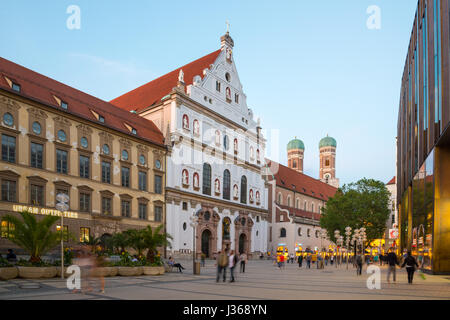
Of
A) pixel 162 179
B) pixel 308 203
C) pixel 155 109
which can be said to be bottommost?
pixel 308 203

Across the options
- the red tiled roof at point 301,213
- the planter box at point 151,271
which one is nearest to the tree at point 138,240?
the planter box at point 151,271

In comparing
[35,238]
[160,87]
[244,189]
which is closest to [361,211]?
[244,189]

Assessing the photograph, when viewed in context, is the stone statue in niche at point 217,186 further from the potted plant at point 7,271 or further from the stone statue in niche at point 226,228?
the potted plant at point 7,271

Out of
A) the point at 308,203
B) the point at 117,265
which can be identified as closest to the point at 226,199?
the point at 117,265

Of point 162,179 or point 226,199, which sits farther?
point 226,199

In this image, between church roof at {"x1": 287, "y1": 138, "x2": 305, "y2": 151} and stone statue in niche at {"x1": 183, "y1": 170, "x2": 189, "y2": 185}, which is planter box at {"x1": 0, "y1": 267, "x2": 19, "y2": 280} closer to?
stone statue in niche at {"x1": 183, "y1": 170, "x2": 189, "y2": 185}

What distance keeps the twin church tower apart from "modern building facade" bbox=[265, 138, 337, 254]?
112 ft

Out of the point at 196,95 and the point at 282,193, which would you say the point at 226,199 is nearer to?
the point at 196,95

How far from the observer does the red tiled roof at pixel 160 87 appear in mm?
55906

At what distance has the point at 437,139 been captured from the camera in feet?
76.1

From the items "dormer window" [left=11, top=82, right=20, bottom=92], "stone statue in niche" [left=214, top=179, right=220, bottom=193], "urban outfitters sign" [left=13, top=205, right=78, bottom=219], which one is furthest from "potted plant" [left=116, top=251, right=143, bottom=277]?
"stone statue in niche" [left=214, top=179, right=220, bottom=193]

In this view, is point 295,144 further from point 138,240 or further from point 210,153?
point 138,240
